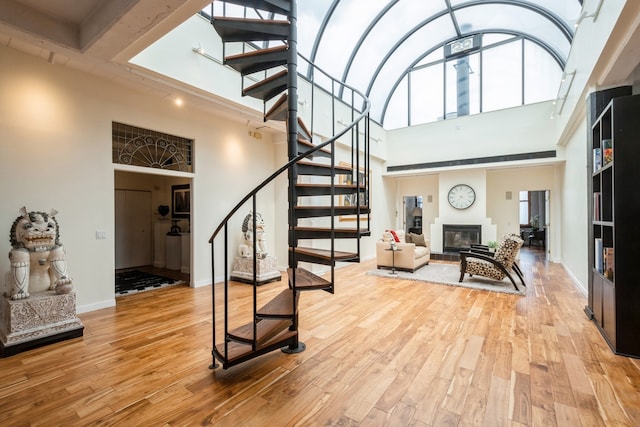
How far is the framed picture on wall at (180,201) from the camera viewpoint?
6356mm

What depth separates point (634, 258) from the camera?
2518 mm

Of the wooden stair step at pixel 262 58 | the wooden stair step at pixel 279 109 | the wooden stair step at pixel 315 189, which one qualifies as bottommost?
the wooden stair step at pixel 315 189

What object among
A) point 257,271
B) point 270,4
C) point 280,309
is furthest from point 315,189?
point 257,271

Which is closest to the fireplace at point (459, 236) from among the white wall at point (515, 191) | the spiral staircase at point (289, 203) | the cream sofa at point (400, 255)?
the white wall at point (515, 191)

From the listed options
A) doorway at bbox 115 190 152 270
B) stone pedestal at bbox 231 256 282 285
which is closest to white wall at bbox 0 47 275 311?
stone pedestal at bbox 231 256 282 285

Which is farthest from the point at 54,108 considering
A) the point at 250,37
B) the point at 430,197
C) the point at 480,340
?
the point at 430,197

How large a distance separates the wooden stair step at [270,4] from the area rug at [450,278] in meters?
4.68

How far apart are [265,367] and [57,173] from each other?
337 cm

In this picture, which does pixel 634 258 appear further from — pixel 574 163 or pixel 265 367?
pixel 574 163

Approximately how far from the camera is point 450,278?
5520mm

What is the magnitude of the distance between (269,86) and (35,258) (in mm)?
3013

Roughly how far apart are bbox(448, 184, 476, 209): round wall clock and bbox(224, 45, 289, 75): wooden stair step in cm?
685

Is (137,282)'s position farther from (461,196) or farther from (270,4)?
(461,196)

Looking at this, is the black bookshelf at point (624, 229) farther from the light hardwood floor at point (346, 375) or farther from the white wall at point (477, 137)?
the white wall at point (477, 137)
